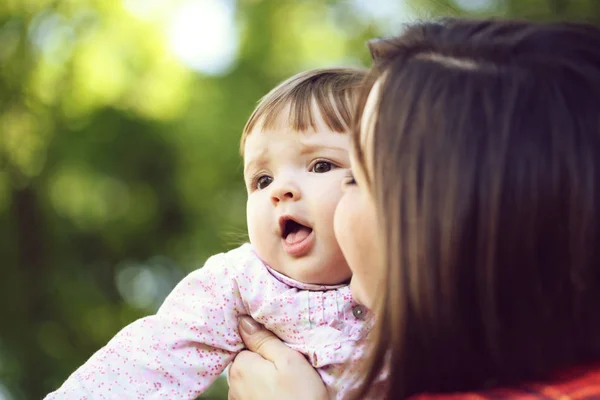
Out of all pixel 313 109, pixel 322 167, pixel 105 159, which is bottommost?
pixel 105 159

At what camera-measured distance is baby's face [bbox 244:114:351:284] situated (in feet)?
5.26

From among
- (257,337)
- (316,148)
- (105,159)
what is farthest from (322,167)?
(105,159)

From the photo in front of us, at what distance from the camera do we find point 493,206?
45.5 inches

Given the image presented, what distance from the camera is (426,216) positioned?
121 centimetres

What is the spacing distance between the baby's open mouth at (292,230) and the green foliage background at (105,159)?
7.55 meters

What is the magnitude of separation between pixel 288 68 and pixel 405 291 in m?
9.11

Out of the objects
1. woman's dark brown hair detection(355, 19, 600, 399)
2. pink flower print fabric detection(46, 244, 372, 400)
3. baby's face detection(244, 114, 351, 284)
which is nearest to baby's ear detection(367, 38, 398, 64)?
woman's dark brown hair detection(355, 19, 600, 399)

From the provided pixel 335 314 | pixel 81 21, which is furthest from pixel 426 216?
pixel 81 21

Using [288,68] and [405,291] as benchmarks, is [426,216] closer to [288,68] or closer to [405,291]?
[405,291]

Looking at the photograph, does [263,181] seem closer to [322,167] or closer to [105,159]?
[322,167]

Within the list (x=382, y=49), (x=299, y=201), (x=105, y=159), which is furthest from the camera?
(x=105, y=159)

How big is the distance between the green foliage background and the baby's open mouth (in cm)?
755

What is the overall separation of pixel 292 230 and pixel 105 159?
8195 mm

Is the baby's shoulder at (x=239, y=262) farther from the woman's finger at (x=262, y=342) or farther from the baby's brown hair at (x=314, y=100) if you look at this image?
the baby's brown hair at (x=314, y=100)
